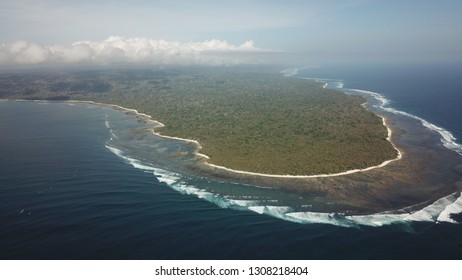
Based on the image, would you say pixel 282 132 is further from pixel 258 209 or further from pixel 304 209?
pixel 258 209

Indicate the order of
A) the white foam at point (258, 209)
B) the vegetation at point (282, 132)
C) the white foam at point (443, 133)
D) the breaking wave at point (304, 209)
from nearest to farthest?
the breaking wave at point (304, 209)
the white foam at point (258, 209)
the vegetation at point (282, 132)
the white foam at point (443, 133)

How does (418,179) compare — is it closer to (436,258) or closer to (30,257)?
(436,258)

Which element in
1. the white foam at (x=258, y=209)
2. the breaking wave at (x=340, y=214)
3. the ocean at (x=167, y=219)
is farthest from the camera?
the white foam at (x=258, y=209)

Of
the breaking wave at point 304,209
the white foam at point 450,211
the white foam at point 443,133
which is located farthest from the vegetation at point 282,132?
the white foam at point 450,211

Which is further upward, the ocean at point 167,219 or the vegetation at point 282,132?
the vegetation at point 282,132

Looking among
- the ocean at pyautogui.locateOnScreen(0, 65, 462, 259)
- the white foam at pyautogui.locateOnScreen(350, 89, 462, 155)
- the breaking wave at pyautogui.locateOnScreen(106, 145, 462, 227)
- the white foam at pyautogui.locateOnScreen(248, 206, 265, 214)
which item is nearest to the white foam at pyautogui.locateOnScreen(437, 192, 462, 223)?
the breaking wave at pyautogui.locateOnScreen(106, 145, 462, 227)

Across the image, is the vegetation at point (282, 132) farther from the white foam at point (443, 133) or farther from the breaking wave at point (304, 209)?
the white foam at point (443, 133)

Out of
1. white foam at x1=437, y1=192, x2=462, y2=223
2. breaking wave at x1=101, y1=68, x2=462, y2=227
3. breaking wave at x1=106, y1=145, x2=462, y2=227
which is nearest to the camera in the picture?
breaking wave at x1=106, y1=145, x2=462, y2=227

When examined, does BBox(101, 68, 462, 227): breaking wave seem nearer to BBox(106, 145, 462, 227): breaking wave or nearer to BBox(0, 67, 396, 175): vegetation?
BBox(106, 145, 462, 227): breaking wave

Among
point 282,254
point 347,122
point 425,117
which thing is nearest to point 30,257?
point 282,254

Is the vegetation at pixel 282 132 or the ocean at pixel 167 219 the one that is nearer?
the ocean at pixel 167 219

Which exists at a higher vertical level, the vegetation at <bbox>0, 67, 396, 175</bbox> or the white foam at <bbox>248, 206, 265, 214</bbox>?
the vegetation at <bbox>0, 67, 396, 175</bbox>
